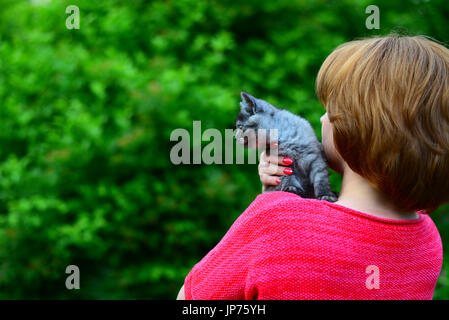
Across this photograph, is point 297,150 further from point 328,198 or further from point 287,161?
point 328,198

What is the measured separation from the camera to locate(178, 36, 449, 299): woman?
1.16 meters

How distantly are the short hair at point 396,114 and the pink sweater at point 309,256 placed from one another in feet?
0.38

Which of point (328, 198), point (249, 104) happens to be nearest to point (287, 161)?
point (328, 198)

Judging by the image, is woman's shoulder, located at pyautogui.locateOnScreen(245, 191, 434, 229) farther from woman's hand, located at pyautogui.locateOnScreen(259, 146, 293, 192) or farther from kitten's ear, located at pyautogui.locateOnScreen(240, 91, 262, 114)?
kitten's ear, located at pyautogui.locateOnScreen(240, 91, 262, 114)

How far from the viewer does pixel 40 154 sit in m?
3.18

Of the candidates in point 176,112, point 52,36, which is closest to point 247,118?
point 176,112

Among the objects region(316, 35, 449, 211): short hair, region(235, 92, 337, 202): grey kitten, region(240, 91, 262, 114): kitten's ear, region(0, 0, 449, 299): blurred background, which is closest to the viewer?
region(316, 35, 449, 211): short hair

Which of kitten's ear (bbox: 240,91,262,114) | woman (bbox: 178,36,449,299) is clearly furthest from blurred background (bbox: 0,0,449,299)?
woman (bbox: 178,36,449,299)

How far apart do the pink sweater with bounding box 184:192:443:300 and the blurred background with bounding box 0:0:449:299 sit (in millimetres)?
1656

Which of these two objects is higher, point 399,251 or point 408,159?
point 408,159
